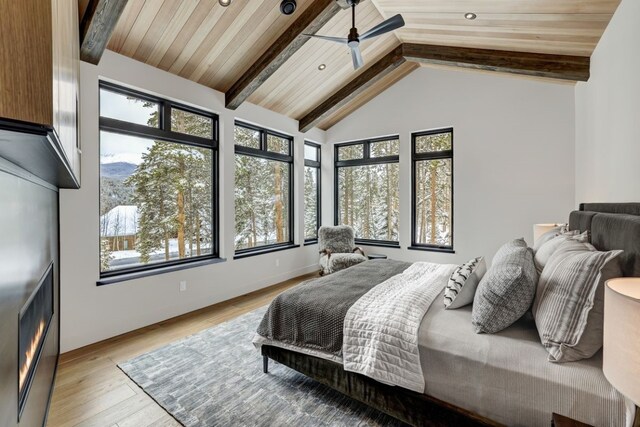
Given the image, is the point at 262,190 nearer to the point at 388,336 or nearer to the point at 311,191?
the point at 311,191

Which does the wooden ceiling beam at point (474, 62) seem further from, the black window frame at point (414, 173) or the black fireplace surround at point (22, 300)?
the black fireplace surround at point (22, 300)

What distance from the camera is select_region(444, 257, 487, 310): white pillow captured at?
200 centimetres

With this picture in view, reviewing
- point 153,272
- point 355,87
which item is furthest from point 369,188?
point 153,272

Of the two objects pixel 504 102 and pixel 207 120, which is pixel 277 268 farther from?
pixel 504 102

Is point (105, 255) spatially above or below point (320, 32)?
below

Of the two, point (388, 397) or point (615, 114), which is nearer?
point (388, 397)

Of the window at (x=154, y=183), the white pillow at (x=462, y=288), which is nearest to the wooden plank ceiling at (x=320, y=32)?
the window at (x=154, y=183)

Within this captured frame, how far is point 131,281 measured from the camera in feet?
10.6

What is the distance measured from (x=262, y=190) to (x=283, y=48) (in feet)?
7.43

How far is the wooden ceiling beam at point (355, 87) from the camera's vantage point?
14.6 feet

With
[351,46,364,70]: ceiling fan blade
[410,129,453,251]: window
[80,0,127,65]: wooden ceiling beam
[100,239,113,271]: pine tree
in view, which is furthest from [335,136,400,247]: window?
[80,0,127,65]: wooden ceiling beam

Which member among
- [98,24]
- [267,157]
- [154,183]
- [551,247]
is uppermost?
[98,24]

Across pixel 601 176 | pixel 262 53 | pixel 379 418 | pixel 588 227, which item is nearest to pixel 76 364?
pixel 379 418

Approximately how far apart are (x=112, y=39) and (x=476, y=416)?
4234 millimetres
